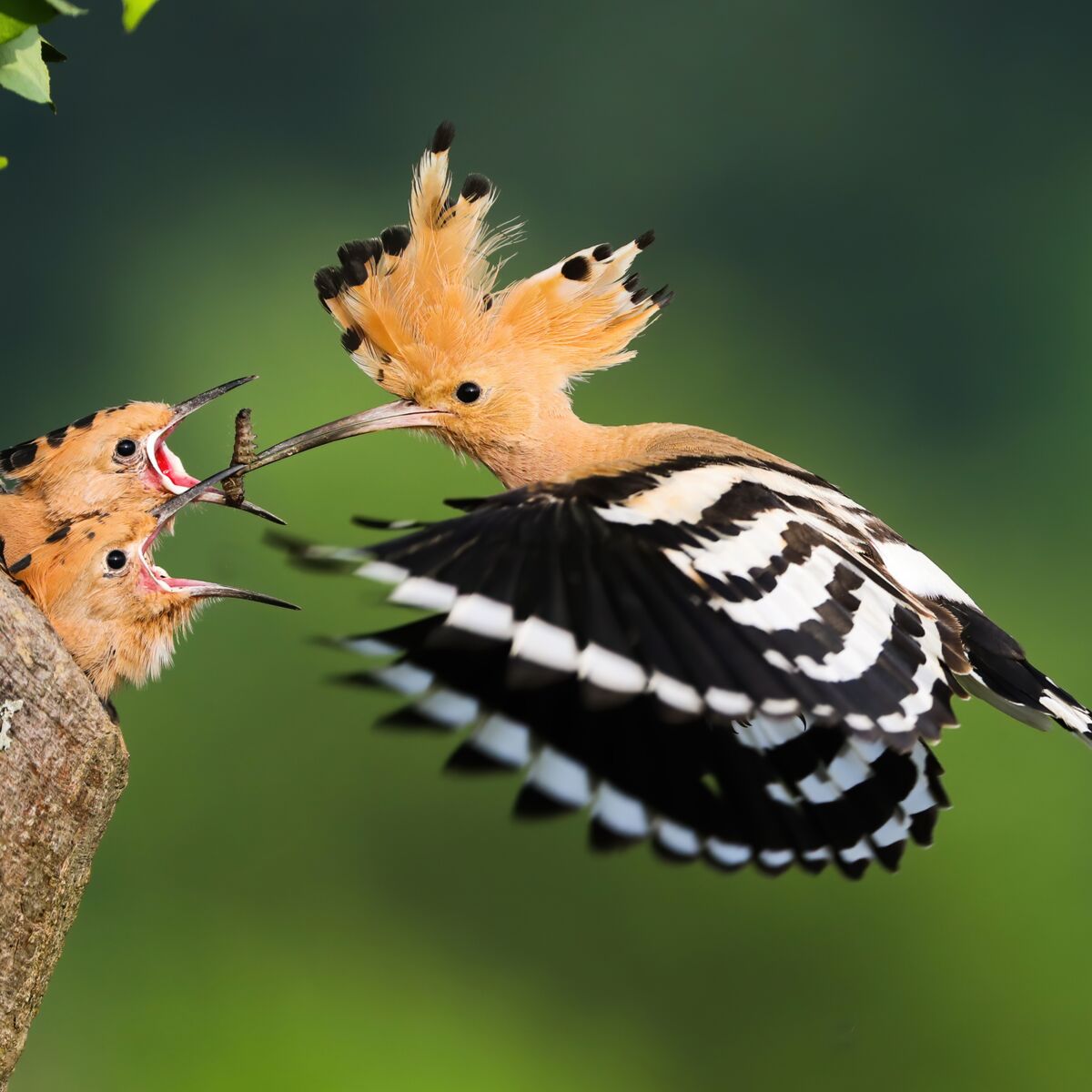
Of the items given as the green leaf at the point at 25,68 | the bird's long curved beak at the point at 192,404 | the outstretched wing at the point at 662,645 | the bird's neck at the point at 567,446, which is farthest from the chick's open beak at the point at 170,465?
the green leaf at the point at 25,68

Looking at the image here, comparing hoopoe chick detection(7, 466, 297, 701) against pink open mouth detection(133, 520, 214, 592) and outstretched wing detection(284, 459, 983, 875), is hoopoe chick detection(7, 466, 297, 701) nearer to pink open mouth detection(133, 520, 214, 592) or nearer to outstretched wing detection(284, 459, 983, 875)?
pink open mouth detection(133, 520, 214, 592)

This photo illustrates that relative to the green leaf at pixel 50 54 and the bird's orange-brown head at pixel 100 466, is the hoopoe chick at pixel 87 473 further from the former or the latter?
the green leaf at pixel 50 54

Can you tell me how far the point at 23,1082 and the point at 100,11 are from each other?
1864mm

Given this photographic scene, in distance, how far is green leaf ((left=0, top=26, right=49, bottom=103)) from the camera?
654 millimetres

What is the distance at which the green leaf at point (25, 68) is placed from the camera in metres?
0.65

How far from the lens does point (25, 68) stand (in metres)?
0.66

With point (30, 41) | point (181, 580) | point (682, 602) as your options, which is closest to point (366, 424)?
point (181, 580)

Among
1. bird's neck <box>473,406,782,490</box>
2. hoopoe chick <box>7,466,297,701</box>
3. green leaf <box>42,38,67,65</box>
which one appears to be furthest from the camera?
bird's neck <box>473,406,782,490</box>

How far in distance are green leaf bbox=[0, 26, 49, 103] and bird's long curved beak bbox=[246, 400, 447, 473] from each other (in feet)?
1.87

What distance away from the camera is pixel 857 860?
3.81 ft

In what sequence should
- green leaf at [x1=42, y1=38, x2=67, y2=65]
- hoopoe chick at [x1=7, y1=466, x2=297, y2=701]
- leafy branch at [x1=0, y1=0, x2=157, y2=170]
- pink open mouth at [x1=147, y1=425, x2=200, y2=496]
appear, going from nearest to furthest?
leafy branch at [x1=0, y1=0, x2=157, y2=170], green leaf at [x1=42, y1=38, x2=67, y2=65], hoopoe chick at [x1=7, y1=466, x2=297, y2=701], pink open mouth at [x1=147, y1=425, x2=200, y2=496]

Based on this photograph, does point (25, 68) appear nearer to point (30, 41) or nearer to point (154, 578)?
point (30, 41)

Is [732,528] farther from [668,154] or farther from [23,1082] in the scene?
[668,154]

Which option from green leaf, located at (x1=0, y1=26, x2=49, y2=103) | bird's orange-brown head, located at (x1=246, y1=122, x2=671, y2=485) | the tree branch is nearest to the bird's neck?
bird's orange-brown head, located at (x1=246, y1=122, x2=671, y2=485)
